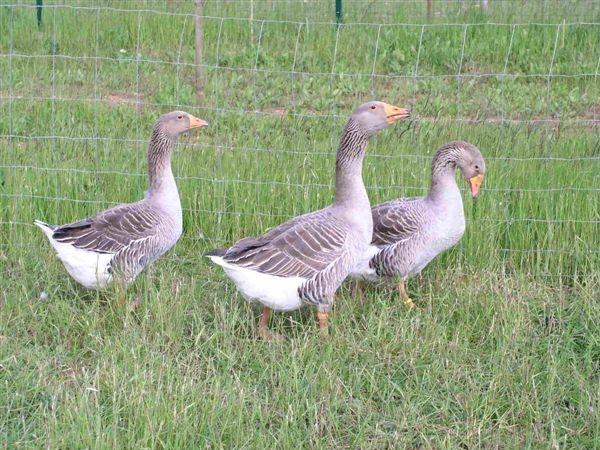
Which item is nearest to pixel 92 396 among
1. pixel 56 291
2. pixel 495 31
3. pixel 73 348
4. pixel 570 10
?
pixel 73 348

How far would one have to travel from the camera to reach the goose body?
5.77 metres

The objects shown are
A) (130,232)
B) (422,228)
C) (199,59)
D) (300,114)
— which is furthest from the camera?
(199,59)

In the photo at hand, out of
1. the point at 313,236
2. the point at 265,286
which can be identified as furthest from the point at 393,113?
the point at 265,286

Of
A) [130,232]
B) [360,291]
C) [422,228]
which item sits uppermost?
[422,228]

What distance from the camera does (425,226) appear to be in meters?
5.79

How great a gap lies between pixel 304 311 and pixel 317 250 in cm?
67

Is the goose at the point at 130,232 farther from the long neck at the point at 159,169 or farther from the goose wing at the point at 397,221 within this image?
the goose wing at the point at 397,221

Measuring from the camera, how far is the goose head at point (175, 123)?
6023 mm

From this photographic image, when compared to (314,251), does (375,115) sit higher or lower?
higher

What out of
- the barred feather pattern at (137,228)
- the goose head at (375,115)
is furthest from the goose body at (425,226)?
the barred feather pattern at (137,228)

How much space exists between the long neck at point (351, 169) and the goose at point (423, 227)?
401mm

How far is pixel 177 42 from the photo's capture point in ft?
36.1

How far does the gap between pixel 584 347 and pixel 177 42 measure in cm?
717

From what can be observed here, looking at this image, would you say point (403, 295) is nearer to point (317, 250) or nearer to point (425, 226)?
point (425, 226)
